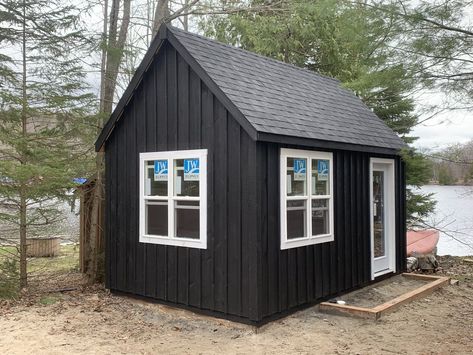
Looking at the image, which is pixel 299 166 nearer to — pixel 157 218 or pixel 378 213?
pixel 157 218

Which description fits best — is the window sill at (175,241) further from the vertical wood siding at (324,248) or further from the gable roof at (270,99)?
the gable roof at (270,99)

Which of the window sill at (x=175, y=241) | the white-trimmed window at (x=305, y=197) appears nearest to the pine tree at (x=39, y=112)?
the window sill at (x=175, y=241)

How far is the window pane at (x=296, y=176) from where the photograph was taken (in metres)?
6.50

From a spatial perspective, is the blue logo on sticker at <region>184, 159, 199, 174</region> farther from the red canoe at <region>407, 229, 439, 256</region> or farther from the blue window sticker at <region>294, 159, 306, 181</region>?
the red canoe at <region>407, 229, 439, 256</region>

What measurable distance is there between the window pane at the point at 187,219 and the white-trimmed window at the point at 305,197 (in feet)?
3.80

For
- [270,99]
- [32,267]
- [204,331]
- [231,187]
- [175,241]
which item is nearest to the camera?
[204,331]

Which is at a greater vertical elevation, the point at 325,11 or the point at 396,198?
the point at 325,11

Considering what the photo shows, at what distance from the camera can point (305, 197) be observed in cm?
670

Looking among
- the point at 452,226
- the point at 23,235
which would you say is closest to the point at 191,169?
the point at 23,235

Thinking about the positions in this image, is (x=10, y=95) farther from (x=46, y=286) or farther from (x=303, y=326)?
(x=303, y=326)

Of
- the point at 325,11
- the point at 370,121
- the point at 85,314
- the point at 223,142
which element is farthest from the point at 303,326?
the point at 370,121

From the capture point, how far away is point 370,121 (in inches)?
369

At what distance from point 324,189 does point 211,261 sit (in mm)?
2050

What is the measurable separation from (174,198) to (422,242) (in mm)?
7955
